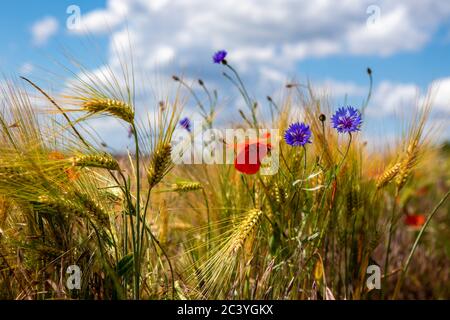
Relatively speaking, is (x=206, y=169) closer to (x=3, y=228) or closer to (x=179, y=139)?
(x=179, y=139)

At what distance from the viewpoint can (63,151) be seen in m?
1.53

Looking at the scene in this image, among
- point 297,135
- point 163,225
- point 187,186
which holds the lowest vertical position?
point 163,225

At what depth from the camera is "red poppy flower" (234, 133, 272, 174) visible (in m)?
1.69

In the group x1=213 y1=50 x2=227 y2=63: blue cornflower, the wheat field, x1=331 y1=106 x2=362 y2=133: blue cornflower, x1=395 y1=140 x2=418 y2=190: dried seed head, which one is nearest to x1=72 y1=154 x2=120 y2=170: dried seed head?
the wheat field

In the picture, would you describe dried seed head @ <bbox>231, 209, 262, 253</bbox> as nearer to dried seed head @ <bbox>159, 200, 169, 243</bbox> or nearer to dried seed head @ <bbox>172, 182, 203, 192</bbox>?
dried seed head @ <bbox>172, 182, 203, 192</bbox>

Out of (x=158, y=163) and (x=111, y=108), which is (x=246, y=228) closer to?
(x=158, y=163)

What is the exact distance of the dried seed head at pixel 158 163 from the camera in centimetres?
144

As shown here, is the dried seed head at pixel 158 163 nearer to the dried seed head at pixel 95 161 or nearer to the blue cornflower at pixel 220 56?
the dried seed head at pixel 95 161

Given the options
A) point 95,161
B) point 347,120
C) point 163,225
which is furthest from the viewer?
point 163,225

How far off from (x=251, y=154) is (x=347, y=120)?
0.30 m

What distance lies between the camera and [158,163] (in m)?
1.44

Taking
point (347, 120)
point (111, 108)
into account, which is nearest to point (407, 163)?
point (347, 120)

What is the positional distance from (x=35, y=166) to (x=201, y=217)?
3.06 ft
